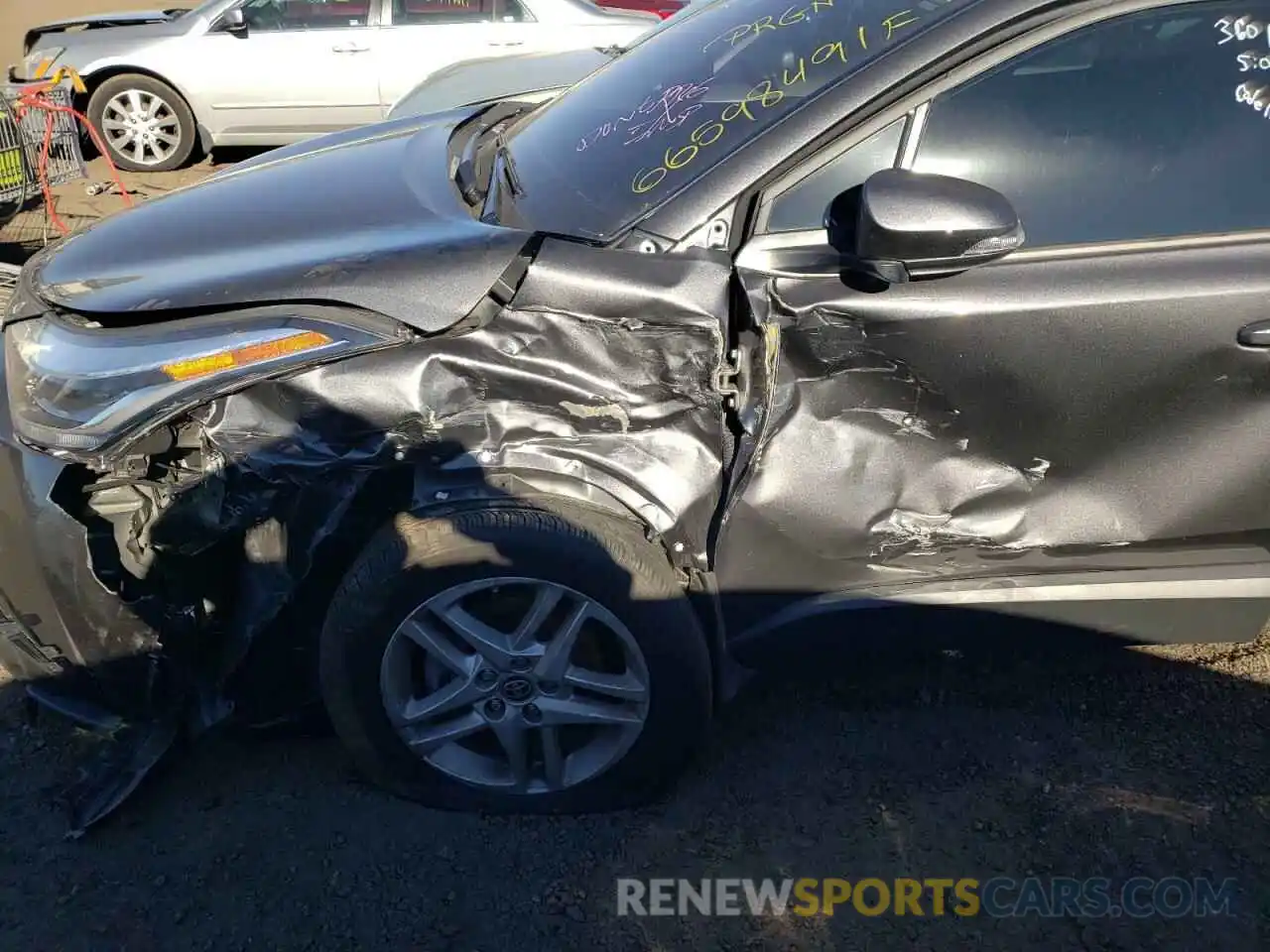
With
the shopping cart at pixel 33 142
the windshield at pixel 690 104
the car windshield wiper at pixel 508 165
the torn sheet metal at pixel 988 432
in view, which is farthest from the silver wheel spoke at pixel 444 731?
the shopping cart at pixel 33 142

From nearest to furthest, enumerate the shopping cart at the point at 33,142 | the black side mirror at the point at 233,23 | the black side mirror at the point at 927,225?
1. the black side mirror at the point at 927,225
2. the shopping cart at the point at 33,142
3. the black side mirror at the point at 233,23

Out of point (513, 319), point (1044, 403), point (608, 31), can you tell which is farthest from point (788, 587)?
point (608, 31)

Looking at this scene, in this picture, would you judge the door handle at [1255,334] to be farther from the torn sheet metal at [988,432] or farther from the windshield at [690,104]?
the windshield at [690,104]

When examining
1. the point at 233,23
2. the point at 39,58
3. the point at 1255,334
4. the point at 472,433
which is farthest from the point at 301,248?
the point at 39,58

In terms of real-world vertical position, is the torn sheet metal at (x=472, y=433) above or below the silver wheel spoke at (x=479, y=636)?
above

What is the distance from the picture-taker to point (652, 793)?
2.34 m

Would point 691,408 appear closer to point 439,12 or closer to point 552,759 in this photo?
point 552,759

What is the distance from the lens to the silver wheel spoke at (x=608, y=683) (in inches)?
85.7

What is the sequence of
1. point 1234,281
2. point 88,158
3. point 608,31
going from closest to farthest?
1. point 1234,281
2. point 608,31
3. point 88,158

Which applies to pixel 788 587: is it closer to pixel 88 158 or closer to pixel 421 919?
pixel 421 919

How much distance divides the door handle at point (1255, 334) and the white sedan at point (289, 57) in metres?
5.72

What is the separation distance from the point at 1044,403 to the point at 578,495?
39.1 inches

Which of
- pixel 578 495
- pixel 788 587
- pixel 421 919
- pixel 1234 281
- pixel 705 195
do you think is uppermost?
pixel 705 195

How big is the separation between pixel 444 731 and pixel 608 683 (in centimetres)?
40
